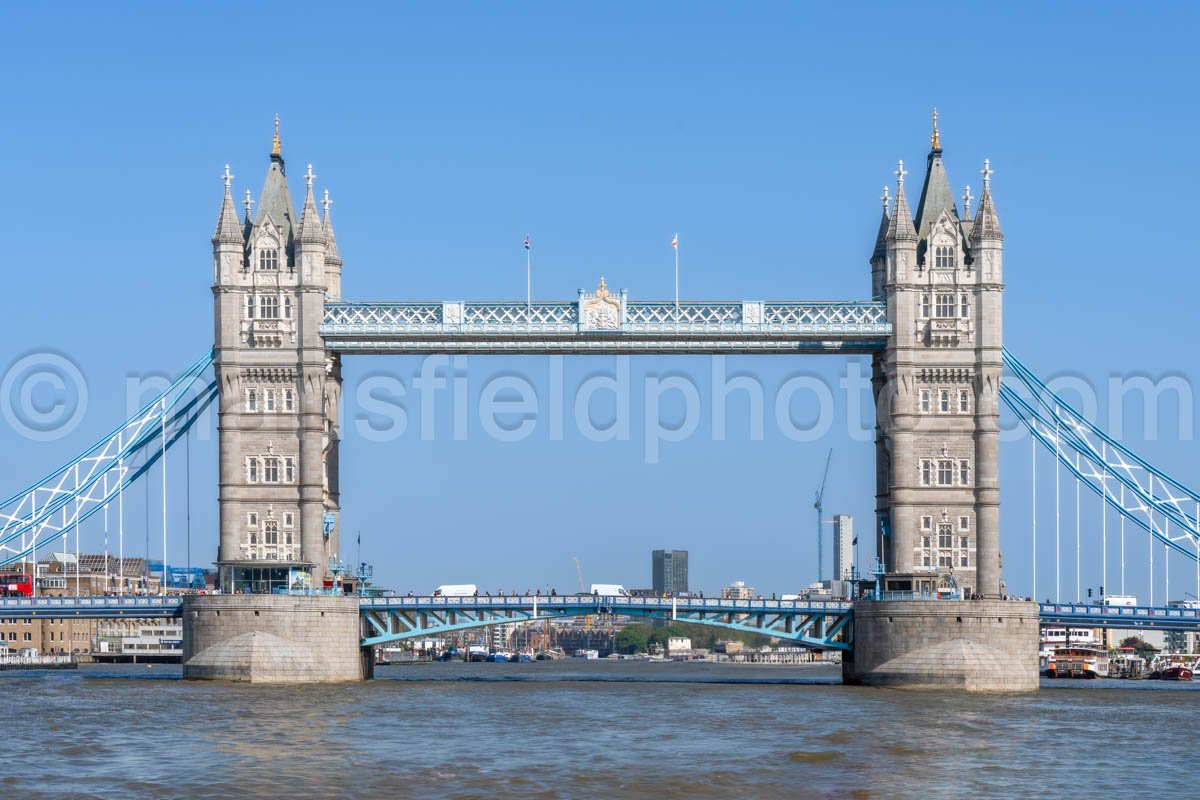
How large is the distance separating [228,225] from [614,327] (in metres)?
24.8

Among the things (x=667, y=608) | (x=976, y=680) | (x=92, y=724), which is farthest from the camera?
(x=667, y=608)

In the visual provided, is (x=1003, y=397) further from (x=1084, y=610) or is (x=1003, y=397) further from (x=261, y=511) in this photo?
(x=261, y=511)

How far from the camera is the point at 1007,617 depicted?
106625 millimetres

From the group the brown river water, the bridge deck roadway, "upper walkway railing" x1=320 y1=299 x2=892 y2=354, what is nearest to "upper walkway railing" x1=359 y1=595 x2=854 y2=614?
the bridge deck roadway

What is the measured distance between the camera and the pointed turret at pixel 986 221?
114 m

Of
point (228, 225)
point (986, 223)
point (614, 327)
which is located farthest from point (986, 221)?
point (228, 225)

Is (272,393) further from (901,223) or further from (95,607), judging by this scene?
(901,223)

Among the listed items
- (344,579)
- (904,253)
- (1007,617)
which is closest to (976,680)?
(1007,617)

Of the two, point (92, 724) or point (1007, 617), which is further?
point (1007, 617)

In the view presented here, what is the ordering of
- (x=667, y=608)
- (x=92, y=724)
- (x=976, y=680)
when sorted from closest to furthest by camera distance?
(x=92, y=724) < (x=976, y=680) < (x=667, y=608)

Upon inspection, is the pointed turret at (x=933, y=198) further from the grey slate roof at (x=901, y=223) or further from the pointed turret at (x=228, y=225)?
the pointed turret at (x=228, y=225)

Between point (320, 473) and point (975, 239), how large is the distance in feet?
140

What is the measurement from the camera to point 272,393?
378 ft

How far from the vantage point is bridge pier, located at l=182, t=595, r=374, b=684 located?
10594 centimetres
